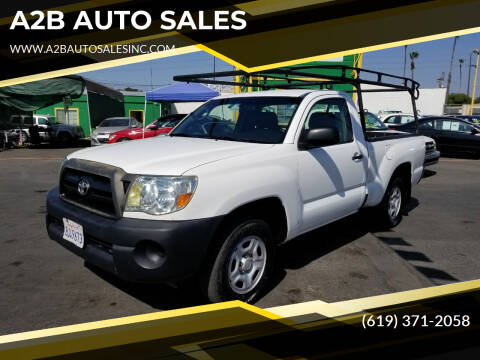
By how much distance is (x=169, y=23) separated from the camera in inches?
279

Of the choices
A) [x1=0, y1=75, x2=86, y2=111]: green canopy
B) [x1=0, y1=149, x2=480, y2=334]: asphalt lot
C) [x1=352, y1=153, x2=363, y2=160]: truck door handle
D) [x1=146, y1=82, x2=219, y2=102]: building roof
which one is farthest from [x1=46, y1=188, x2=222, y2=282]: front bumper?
[x1=0, y1=75, x2=86, y2=111]: green canopy

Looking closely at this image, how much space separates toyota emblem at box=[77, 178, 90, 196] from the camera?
2.78m

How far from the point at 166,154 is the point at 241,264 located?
1.03 m

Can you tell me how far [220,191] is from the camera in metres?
2.54

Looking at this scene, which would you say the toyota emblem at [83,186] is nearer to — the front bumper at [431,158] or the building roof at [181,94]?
the front bumper at [431,158]

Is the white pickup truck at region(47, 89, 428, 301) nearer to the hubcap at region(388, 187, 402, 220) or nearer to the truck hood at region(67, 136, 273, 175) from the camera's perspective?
the truck hood at region(67, 136, 273, 175)

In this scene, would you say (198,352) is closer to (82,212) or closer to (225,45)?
(82,212)

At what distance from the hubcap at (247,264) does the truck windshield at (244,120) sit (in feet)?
2.96

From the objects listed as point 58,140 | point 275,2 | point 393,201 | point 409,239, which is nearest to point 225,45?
point 275,2

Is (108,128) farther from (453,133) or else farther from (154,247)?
(154,247)

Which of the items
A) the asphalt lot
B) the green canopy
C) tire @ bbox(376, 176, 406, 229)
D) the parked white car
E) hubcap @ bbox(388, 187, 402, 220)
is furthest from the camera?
the parked white car

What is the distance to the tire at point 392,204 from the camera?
15.5ft

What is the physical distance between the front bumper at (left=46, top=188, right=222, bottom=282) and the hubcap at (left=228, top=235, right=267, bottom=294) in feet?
1.29

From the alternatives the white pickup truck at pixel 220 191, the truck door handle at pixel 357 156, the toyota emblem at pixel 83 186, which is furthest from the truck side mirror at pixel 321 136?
the toyota emblem at pixel 83 186
